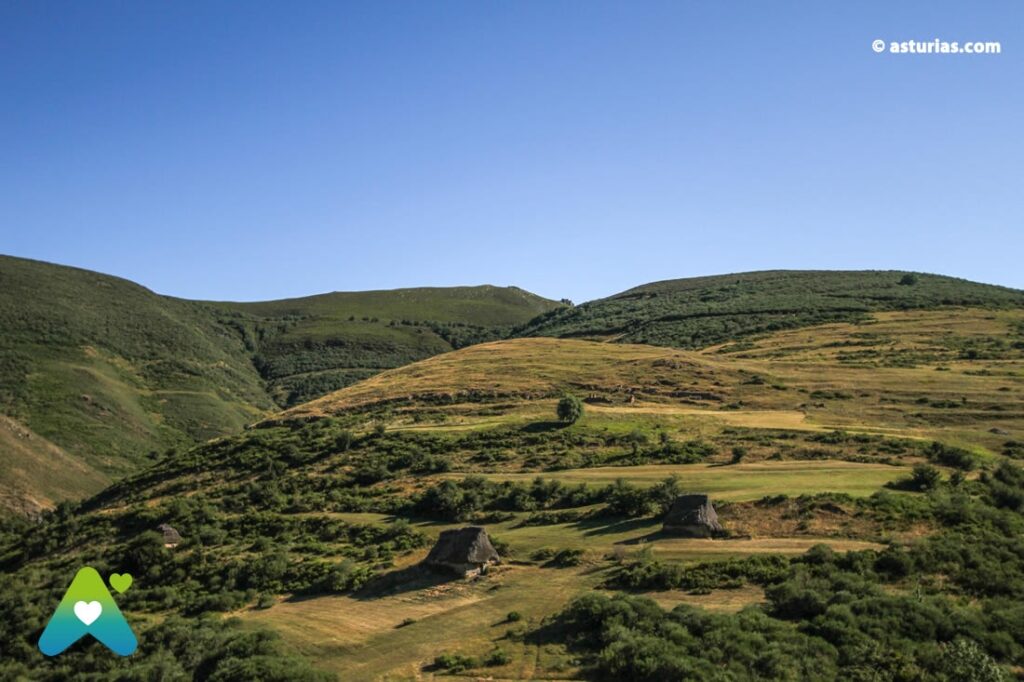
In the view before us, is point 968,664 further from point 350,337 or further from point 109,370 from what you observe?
point 350,337

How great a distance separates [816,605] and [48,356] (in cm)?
10672

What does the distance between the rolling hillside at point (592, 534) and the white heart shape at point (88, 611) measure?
152 cm

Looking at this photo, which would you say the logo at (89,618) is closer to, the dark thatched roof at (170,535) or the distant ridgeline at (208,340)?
the dark thatched roof at (170,535)

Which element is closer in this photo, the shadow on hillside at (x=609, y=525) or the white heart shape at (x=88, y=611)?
the white heart shape at (x=88, y=611)

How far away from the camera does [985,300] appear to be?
355 feet

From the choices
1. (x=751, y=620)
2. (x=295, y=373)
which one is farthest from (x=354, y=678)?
(x=295, y=373)

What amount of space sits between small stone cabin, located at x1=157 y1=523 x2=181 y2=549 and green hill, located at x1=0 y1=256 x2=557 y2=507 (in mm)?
30365

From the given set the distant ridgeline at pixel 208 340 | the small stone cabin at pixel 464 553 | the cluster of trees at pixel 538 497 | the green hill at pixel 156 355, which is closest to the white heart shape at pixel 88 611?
the small stone cabin at pixel 464 553

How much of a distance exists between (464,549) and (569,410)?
27261mm

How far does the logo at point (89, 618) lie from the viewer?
31.2 m

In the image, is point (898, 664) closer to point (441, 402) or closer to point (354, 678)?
point (354, 678)

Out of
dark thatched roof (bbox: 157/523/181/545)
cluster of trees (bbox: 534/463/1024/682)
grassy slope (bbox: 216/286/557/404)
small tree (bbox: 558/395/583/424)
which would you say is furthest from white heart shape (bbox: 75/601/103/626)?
grassy slope (bbox: 216/286/557/404)

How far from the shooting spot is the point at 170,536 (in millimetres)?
45062

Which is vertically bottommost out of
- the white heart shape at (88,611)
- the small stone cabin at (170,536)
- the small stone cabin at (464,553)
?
the white heart shape at (88,611)
